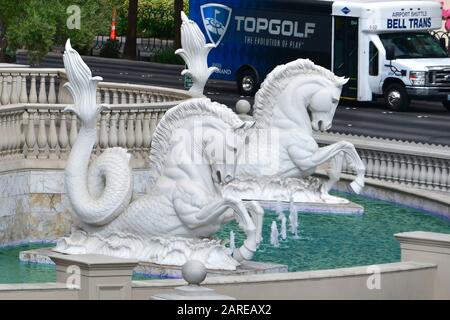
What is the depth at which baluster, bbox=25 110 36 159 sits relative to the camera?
89.9 ft

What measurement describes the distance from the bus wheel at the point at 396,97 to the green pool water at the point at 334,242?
858 inches

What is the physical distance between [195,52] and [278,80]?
240 centimetres

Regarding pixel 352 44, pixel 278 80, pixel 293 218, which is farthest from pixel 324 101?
pixel 352 44

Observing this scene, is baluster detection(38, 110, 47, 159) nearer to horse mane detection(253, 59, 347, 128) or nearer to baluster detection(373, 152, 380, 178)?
horse mane detection(253, 59, 347, 128)

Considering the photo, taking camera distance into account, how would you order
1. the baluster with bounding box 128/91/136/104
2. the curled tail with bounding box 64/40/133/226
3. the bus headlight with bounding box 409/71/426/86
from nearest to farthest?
the curled tail with bounding box 64/40/133/226, the baluster with bounding box 128/91/136/104, the bus headlight with bounding box 409/71/426/86

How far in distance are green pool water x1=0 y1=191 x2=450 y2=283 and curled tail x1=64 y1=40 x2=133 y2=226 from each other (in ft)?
2.94

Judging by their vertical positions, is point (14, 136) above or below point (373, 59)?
below

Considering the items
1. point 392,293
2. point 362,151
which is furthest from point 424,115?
point 392,293

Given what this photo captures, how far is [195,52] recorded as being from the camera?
31953mm

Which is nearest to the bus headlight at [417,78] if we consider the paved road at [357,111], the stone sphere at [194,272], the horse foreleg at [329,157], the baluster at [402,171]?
the paved road at [357,111]

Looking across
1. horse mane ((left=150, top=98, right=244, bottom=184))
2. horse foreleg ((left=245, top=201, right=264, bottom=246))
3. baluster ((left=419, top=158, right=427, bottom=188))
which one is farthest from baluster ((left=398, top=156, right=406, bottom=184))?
horse foreleg ((left=245, top=201, right=264, bottom=246))

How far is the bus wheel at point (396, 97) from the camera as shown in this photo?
5362 cm

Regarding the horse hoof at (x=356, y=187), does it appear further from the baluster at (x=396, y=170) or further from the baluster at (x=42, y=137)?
the baluster at (x=42, y=137)

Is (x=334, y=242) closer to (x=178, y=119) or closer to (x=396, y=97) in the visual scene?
(x=178, y=119)
